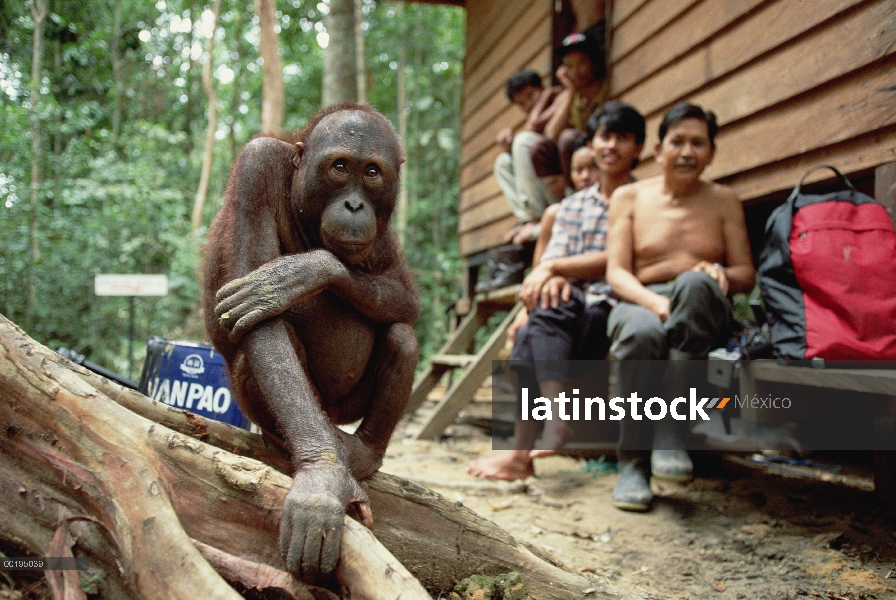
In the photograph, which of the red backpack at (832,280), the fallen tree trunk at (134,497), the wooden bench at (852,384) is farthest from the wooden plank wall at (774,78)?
the fallen tree trunk at (134,497)

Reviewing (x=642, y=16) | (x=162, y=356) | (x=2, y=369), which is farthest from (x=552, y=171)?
(x=2, y=369)

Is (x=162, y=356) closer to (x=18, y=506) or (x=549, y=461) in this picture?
(x=18, y=506)

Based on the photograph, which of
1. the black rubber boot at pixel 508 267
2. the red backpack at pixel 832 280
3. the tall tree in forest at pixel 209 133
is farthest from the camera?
the tall tree in forest at pixel 209 133

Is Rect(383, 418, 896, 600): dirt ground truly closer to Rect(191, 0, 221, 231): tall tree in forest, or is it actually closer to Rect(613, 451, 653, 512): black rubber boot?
Rect(613, 451, 653, 512): black rubber boot

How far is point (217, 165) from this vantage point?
14812 mm

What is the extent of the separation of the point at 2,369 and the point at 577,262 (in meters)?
2.82

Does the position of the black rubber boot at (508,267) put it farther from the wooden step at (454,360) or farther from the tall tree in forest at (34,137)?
the tall tree in forest at (34,137)

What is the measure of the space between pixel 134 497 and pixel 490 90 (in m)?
6.90

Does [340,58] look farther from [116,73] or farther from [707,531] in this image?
[707,531]

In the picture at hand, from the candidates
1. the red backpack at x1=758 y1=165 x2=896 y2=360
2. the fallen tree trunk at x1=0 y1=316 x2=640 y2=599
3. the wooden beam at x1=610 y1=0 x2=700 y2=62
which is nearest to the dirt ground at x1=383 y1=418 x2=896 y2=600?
the red backpack at x1=758 y1=165 x2=896 y2=360

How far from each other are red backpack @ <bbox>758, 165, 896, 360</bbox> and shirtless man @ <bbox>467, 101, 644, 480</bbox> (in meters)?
1.08

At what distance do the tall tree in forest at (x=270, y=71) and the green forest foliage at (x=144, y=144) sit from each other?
1.90m

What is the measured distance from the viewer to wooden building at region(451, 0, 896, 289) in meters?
2.80

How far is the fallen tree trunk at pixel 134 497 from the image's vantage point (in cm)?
132
